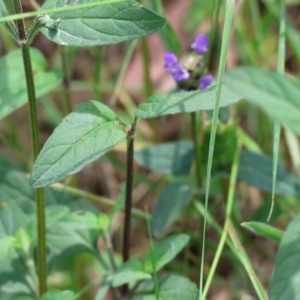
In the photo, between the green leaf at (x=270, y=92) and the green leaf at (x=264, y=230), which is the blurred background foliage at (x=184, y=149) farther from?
the green leaf at (x=270, y=92)

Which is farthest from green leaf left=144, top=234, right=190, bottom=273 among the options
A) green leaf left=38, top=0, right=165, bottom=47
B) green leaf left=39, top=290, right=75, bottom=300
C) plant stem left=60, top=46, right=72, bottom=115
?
plant stem left=60, top=46, right=72, bottom=115

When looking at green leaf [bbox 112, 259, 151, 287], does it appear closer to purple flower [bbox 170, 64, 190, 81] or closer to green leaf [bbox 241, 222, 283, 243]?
green leaf [bbox 241, 222, 283, 243]

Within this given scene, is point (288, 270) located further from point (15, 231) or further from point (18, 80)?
point (18, 80)

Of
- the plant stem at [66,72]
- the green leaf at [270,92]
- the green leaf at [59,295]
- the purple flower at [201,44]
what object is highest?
the green leaf at [270,92]

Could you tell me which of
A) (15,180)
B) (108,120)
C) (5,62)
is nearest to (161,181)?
(15,180)

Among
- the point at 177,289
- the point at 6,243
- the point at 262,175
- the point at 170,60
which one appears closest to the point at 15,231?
the point at 6,243

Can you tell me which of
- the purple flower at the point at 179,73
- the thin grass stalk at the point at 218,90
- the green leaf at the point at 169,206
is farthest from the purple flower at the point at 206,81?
the green leaf at the point at 169,206
